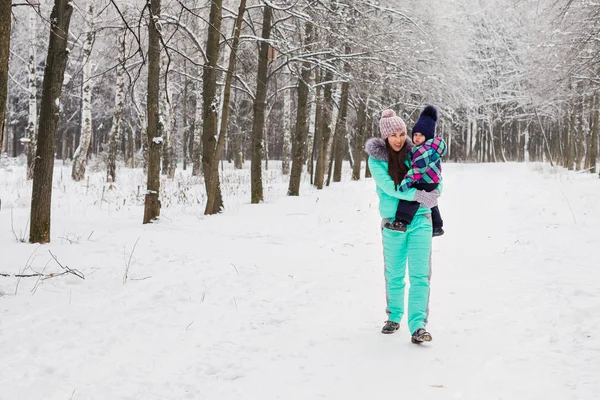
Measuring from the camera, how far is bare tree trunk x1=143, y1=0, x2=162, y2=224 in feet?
27.2

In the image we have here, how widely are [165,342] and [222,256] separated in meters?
2.82

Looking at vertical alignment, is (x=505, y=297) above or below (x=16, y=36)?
below

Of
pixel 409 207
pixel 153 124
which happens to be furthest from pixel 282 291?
pixel 153 124

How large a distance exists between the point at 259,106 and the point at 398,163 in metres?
8.66

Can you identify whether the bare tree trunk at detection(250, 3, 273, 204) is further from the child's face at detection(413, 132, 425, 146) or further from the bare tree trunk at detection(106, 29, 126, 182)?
the child's face at detection(413, 132, 425, 146)

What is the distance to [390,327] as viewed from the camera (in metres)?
3.95

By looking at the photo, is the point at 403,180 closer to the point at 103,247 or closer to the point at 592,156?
the point at 103,247

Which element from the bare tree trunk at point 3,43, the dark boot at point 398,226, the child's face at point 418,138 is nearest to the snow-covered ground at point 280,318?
the dark boot at point 398,226

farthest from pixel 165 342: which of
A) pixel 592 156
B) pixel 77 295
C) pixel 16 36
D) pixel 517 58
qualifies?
pixel 517 58

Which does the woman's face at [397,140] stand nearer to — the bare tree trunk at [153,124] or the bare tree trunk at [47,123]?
the bare tree trunk at [47,123]

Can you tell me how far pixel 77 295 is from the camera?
4.38 metres

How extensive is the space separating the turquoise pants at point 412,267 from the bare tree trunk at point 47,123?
4.56 m

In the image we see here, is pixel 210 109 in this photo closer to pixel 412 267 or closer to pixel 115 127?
pixel 412 267

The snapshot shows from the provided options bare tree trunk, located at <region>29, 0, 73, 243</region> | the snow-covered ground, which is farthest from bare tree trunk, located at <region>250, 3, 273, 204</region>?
bare tree trunk, located at <region>29, 0, 73, 243</region>
